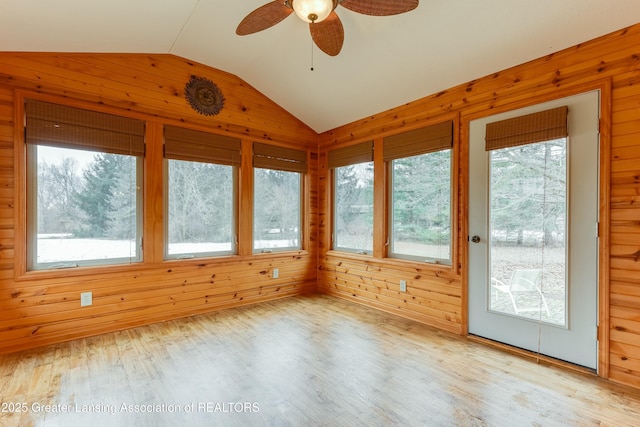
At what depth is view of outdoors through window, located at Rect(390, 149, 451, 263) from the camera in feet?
10.7

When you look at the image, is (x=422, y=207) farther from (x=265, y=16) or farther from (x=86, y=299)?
(x=86, y=299)

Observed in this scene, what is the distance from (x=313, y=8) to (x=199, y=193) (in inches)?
102

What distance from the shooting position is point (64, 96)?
113 inches

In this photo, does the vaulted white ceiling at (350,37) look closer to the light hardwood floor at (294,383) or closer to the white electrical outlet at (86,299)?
the white electrical outlet at (86,299)

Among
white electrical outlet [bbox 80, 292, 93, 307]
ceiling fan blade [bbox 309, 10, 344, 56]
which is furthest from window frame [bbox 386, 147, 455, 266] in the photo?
white electrical outlet [bbox 80, 292, 93, 307]

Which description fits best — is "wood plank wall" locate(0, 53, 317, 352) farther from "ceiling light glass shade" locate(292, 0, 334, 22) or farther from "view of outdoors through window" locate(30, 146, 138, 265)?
"ceiling light glass shade" locate(292, 0, 334, 22)

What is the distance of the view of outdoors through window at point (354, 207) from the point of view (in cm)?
412

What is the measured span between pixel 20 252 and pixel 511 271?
4347 millimetres

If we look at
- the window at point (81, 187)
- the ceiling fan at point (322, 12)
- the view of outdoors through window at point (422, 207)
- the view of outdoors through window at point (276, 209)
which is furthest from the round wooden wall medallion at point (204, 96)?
the view of outdoors through window at point (422, 207)

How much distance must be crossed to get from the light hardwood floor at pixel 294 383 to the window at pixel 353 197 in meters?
1.46

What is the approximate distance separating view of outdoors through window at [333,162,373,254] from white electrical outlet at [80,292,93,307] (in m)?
2.99

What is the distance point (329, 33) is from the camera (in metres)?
2.15

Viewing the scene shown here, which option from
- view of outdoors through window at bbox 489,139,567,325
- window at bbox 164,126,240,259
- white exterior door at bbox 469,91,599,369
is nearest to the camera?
white exterior door at bbox 469,91,599,369

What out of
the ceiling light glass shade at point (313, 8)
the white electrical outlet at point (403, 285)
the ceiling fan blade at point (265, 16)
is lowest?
the white electrical outlet at point (403, 285)
